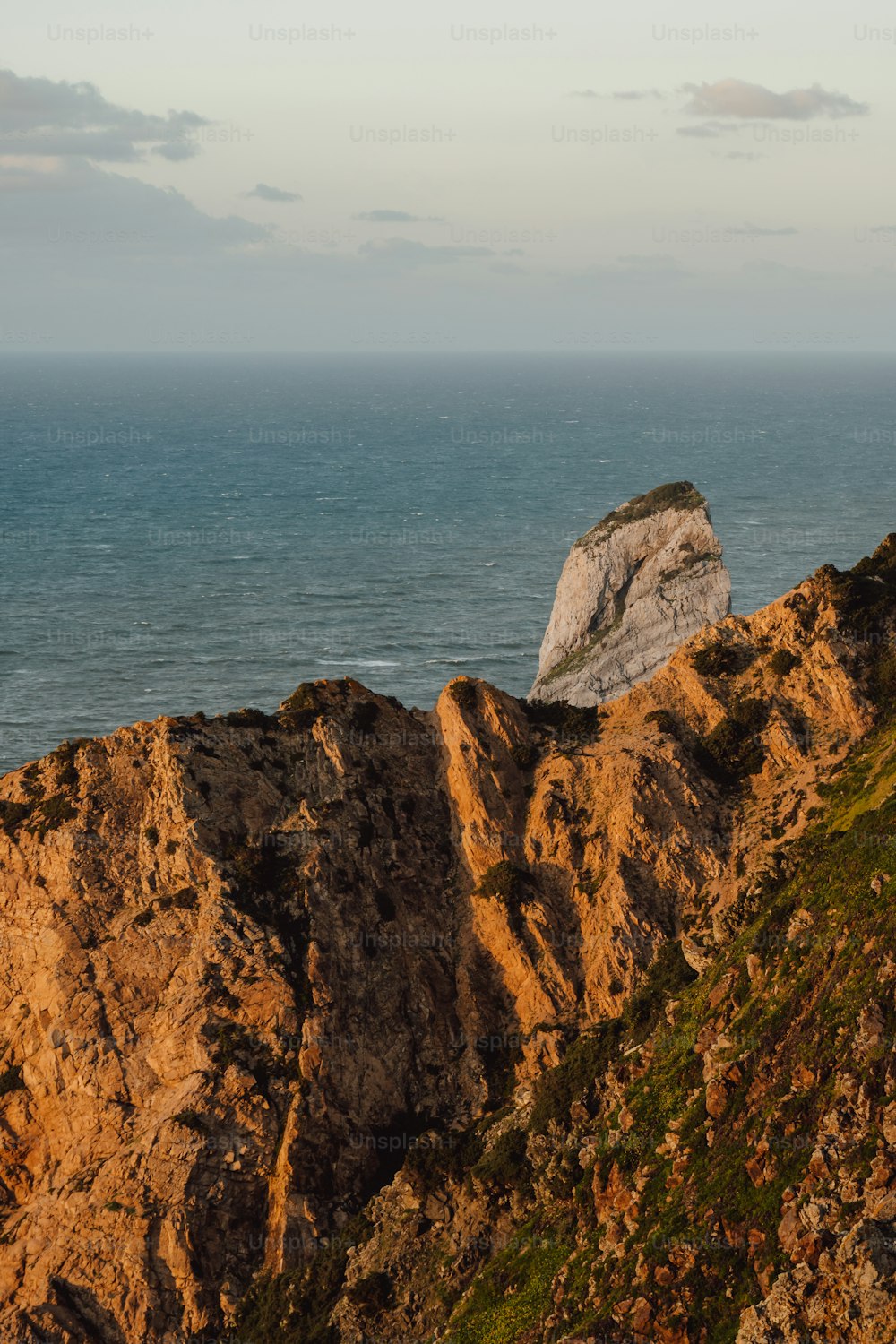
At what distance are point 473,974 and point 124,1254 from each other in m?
14.5

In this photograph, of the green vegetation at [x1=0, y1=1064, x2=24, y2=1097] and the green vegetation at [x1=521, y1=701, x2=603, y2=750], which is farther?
the green vegetation at [x1=521, y1=701, x2=603, y2=750]

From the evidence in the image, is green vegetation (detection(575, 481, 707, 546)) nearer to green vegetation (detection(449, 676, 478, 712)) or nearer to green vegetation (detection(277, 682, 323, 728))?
green vegetation (detection(449, 676, 478, 712))

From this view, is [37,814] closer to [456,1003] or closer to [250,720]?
[250,720]

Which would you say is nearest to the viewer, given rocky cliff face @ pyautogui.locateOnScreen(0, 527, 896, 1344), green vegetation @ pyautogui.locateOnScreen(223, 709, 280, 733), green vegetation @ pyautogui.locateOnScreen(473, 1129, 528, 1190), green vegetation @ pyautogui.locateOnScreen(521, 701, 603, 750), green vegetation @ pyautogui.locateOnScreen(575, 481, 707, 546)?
rocky cliff face @ pyautogui.locateOnScreen(0, 527, 896, 1344)

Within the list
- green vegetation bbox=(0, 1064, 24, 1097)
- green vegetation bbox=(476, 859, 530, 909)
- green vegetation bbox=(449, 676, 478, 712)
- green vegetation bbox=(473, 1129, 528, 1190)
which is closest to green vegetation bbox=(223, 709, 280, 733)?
green vegetation bbox=(449, 676, 478, 712)

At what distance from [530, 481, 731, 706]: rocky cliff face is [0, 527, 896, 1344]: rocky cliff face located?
126 ft

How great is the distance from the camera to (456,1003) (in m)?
45.0

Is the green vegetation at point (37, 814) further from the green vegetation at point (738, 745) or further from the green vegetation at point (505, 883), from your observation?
the green vegetation at point (738, 745)

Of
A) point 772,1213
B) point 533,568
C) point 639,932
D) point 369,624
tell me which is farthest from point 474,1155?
point 533,568

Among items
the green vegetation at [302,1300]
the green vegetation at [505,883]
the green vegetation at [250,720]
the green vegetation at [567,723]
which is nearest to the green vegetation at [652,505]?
the green vegetation at [567,723]

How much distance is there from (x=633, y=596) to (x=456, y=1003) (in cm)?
5369

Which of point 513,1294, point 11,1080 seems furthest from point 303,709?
point 513,1294

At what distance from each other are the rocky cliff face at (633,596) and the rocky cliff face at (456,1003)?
38.3m

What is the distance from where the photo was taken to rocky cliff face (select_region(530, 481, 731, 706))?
91.2 meters
